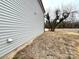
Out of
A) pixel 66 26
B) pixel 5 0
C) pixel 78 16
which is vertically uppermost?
pixel 5 0

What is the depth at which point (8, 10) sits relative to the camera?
4.66 meters

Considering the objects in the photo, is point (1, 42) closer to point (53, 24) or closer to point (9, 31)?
point (9, 31)

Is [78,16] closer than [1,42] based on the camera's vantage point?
No

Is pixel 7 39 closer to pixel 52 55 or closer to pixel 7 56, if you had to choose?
pixel 7 56

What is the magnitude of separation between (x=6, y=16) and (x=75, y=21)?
3014 centimetres

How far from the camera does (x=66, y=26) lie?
101 ft

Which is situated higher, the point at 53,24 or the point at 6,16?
the point at 6,16

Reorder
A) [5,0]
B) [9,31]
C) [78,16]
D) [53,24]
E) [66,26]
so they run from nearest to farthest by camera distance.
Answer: [5,0]
[9,31]
[53,24]
[66,26]
[78,16]

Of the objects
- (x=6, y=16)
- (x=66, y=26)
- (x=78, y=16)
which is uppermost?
(x=6, y=16)

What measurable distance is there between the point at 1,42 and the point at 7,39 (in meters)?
0.48

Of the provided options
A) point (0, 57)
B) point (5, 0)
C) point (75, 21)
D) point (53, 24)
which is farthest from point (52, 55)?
point (75, 21)

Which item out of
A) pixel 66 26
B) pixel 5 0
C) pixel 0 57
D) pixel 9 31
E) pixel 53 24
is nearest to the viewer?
pixel 0 57

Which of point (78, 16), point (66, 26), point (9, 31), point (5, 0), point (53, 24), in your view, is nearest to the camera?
point (5, 0)

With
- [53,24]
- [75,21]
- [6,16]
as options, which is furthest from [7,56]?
[75,21]
